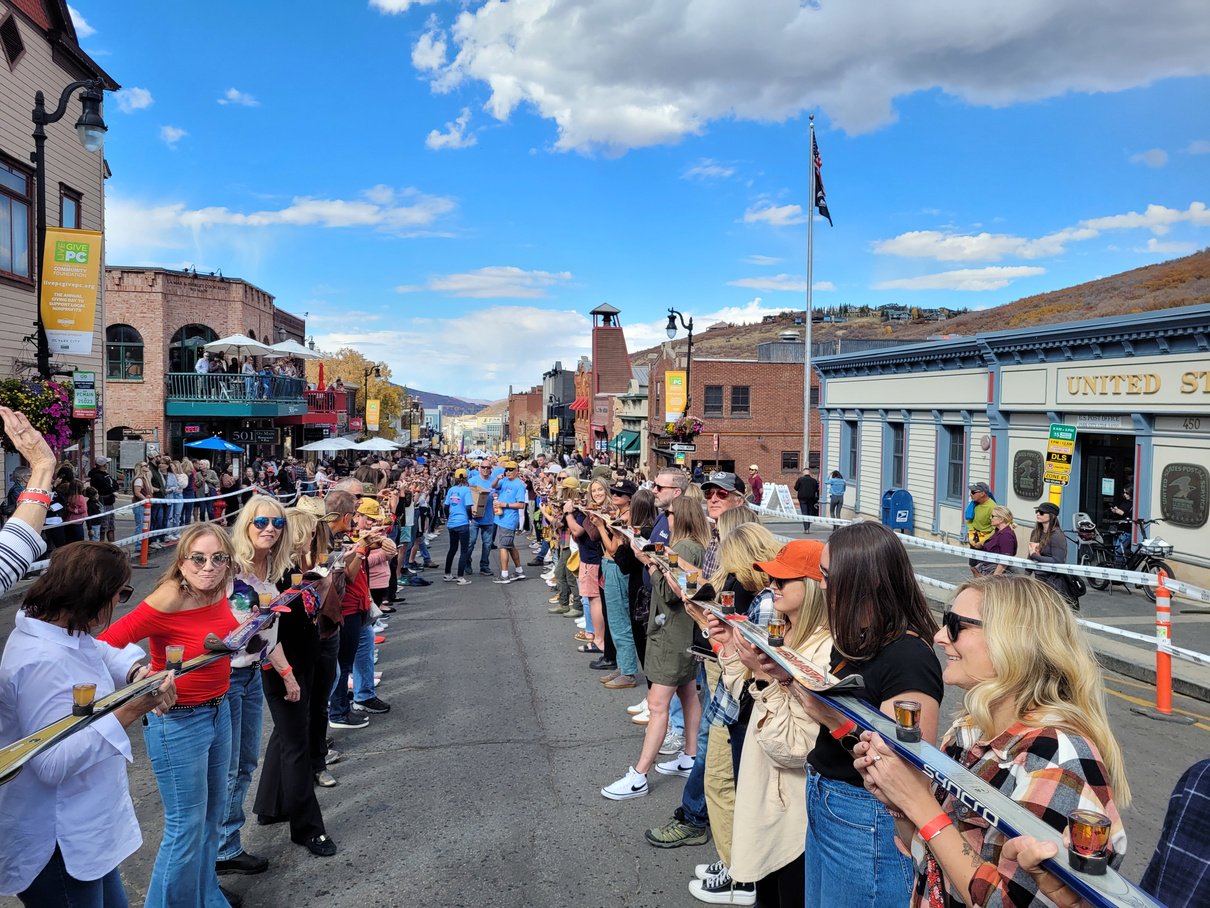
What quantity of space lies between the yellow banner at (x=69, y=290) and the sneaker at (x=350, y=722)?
9362 mm

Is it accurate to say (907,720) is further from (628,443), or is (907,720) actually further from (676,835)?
(628,443)

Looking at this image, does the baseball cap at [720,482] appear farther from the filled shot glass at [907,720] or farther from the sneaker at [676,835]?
the filled shot glass at [907,720]

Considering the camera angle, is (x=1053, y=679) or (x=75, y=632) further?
(x=75, y=632)

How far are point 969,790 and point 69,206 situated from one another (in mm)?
23059

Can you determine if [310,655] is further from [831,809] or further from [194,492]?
[194,492]

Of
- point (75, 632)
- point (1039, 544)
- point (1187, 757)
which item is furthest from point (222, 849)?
point (1039, 544)

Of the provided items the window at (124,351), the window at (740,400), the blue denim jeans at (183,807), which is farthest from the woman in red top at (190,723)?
the window at (740,400)

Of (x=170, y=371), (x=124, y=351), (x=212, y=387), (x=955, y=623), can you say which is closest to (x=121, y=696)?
(x=955, y=623)

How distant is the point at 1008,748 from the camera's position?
7.14ft

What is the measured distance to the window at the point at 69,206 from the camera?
61.1 feet

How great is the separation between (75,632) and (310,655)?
81.1 inches

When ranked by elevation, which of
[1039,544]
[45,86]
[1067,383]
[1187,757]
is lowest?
[1187,757]

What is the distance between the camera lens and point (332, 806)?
5.49 meters

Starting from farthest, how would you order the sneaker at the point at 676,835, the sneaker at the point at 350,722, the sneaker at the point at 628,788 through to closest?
1. the sneaker at the point at 350,722
2. the sneaker at the point at 628,788
3. the sneaker at the point at 676,835
